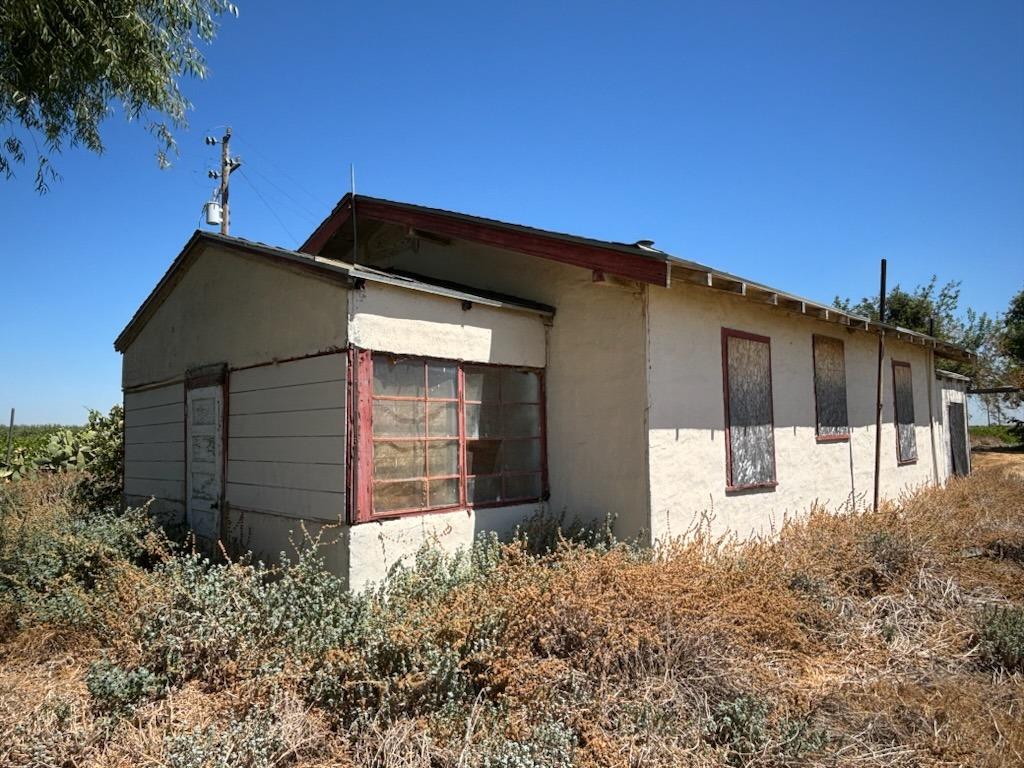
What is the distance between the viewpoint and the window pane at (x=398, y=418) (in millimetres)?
6136

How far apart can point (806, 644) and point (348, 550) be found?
146 inches

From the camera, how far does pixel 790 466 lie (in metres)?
9.14

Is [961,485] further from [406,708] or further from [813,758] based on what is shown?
[406,708]

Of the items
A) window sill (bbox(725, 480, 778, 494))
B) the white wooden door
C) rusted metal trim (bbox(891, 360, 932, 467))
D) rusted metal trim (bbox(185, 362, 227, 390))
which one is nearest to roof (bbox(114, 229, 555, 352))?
rusted metal trim (bbox(185, 362, 227, 390))

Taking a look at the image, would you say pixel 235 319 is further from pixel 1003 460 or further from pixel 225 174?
pixel 1003 460

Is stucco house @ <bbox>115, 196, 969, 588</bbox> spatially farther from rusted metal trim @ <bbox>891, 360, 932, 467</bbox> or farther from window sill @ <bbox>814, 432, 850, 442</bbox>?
rusted metal trim @ <bbox>891, 360, 932, 467</bbox>


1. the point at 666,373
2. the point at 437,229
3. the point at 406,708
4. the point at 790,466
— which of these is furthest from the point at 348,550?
the point at 790,466

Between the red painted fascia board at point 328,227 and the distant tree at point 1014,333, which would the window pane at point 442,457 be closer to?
the red painted fascia board at point 328,227

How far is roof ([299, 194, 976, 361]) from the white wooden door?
312cm

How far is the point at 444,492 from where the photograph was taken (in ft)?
21.7

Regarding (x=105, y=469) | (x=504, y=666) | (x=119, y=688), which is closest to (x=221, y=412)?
(x=119, y=688)

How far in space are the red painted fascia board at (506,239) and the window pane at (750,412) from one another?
2234 millimetres

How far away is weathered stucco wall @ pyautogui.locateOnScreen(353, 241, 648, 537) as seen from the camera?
699 centimetres

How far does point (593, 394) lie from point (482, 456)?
1.38m
